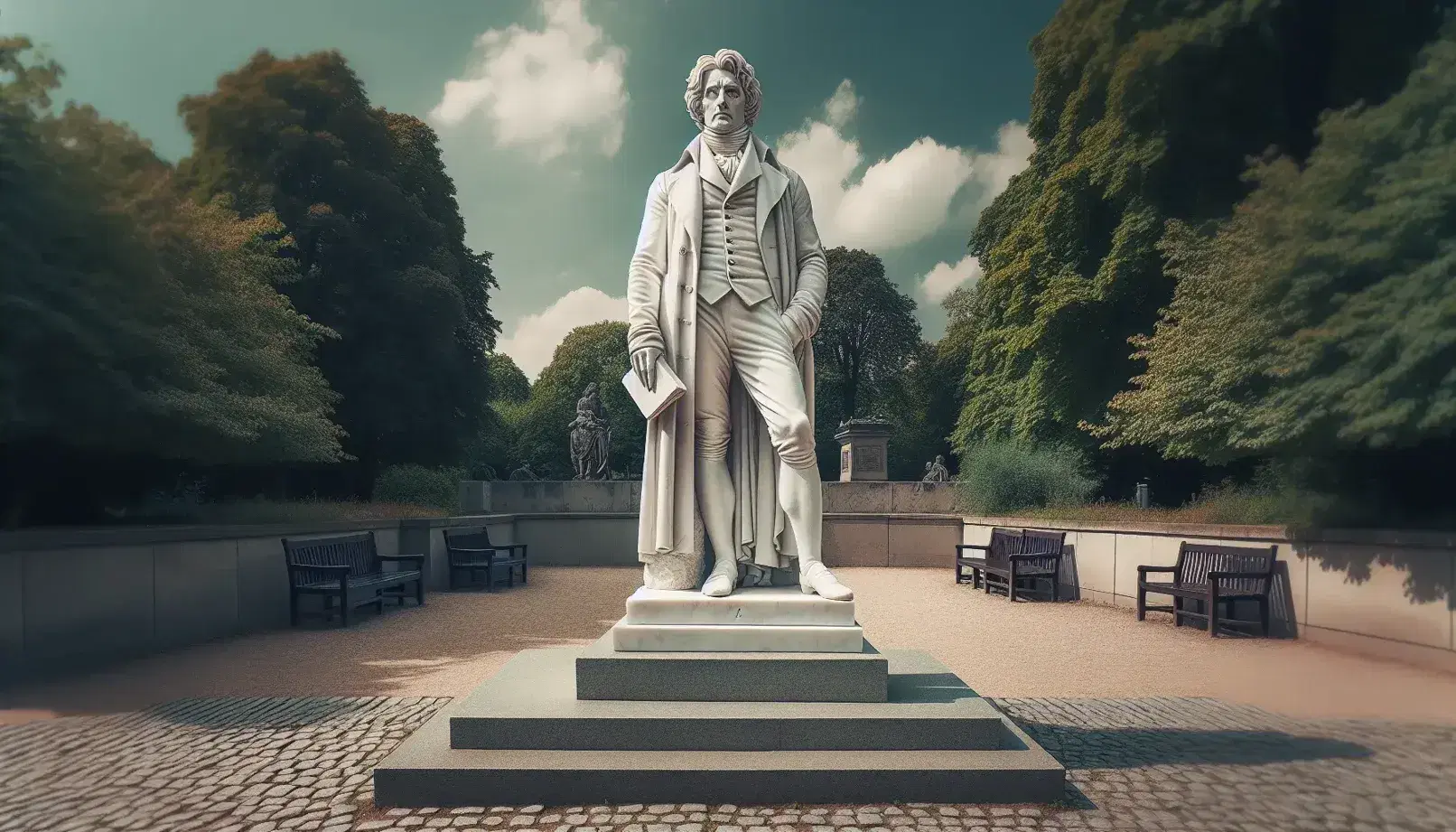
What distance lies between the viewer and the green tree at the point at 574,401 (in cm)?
3794

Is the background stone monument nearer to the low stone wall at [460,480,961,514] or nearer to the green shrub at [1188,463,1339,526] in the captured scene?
the low stone wall at [460,480,961,514]

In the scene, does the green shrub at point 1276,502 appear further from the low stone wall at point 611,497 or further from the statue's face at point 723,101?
the statue's face at point 723,101

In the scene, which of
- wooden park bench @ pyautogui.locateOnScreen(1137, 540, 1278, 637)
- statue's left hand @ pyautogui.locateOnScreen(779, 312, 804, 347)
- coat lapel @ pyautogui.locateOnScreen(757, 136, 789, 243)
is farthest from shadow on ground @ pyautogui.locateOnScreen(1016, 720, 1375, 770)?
wooden park bench @ pyautogui.locateOnScreen(1137, 540, 1278, 637)

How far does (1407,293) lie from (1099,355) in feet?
33.1

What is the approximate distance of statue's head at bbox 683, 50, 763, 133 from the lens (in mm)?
4559

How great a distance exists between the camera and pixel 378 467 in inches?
778

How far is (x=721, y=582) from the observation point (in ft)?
14.0

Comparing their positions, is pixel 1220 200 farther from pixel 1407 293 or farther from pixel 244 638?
pixel 244 638

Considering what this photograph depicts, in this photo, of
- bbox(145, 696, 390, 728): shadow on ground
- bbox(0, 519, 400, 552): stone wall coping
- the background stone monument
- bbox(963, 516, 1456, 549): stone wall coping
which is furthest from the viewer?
the background stone monument

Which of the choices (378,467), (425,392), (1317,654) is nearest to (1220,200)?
(1317,654)

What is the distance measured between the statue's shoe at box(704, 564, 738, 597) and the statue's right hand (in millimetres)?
1038

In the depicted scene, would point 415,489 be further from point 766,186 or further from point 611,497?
point 766,186

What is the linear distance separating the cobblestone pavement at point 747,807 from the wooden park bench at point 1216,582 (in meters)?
3.69

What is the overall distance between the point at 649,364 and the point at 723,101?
Result: 1.52 meters
